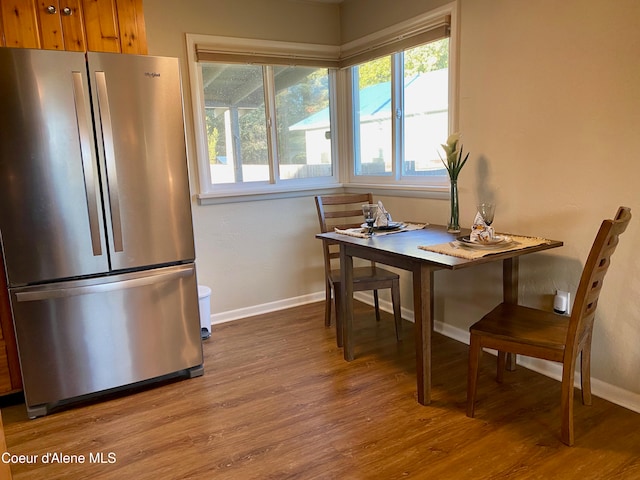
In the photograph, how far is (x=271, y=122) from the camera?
364 cm

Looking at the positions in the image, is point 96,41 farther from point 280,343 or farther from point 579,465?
point 579,465

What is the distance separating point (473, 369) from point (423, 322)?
1.00 feet

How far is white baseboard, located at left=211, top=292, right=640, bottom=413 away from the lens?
218 centimetres

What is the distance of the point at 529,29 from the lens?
2361 mm

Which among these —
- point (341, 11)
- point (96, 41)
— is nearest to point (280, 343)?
point (96, 41)

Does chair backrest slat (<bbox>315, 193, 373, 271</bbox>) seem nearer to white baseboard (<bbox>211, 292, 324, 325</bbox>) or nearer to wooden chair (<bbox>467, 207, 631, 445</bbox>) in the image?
white baseboard (<bbox>211, 292, 324, 325</bbox>)

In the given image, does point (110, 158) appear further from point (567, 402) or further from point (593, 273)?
point (567, 402)

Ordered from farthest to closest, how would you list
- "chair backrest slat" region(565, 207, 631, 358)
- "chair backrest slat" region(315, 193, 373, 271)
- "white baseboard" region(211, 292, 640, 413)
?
"chair backrest slat" region(315, 193, 373, 271), "white baseboard" region(211, 292, 640, 413), "chair backrest slat" region(565, 207, 631, 358)

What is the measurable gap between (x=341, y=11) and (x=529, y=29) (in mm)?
1855

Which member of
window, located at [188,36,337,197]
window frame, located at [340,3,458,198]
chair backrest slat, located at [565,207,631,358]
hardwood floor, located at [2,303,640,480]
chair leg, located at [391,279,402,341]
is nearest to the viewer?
chair backrest slat, located at [565,207,631,358]

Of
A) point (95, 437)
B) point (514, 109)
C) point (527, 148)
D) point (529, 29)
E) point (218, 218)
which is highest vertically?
point (529, 29)

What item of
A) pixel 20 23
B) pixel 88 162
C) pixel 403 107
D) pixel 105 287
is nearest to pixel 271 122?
pixel 403 107

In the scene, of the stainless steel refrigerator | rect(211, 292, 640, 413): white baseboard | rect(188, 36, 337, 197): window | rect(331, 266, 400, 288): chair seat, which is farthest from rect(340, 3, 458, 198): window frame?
the stainless steel refrigerator

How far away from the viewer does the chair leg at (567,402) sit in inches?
73.0
